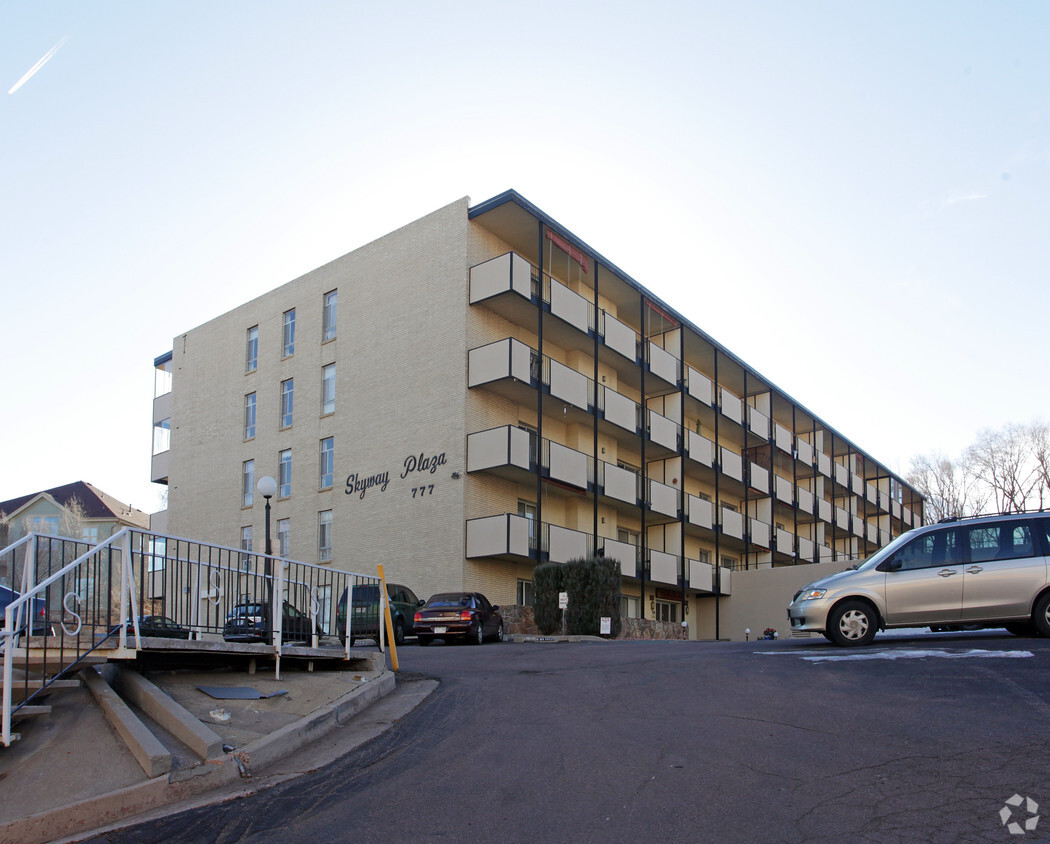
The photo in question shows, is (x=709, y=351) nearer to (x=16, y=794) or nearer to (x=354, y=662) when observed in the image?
(x=354, y=662)

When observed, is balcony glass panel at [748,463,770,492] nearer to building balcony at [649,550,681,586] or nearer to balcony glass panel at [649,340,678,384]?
balcony glass panel at [649,340,678,384]

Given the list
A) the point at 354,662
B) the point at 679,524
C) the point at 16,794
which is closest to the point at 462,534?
the point at 679,524

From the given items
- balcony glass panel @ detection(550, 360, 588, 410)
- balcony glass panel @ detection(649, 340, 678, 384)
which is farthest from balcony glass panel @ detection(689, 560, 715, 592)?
balcony glass panel @ detection(550, 360, 588, 410)

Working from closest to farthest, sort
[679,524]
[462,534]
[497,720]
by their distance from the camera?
[497,720], [462,534], [679,524]

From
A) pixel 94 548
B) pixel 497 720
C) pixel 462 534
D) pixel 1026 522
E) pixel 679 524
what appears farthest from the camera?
pixel 679 524

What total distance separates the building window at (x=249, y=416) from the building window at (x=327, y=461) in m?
4.86

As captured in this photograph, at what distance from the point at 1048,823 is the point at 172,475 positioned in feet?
138

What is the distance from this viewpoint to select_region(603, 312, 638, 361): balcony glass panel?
122 ft

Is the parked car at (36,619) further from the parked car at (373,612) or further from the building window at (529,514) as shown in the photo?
the building window at (529,514)

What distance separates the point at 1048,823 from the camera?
6066 millimetres

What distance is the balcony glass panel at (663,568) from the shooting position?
37.8m

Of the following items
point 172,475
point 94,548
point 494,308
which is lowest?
point 94,548

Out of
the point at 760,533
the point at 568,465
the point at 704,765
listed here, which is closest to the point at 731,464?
the point at 760,533

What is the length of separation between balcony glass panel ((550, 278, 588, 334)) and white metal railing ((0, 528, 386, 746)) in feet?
71.9
